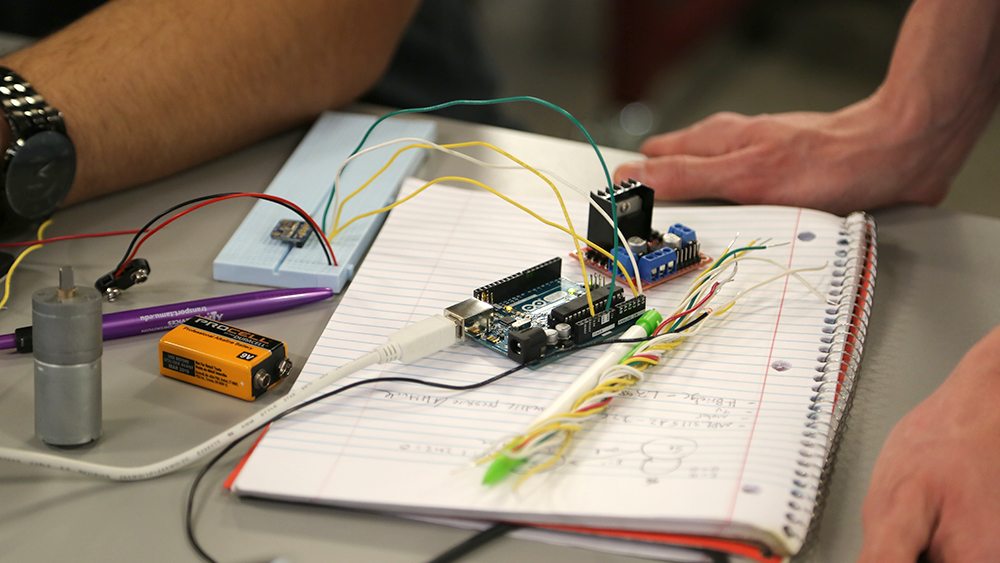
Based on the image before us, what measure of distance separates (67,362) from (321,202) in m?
0.42

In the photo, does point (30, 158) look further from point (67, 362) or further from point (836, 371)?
point (836, 371)

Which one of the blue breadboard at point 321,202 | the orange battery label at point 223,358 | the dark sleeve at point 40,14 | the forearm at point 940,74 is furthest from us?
the dark sleeve at point 40,14

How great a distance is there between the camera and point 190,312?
0.76m

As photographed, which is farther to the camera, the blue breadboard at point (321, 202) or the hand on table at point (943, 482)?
the blue breadboard at point (321, 202)

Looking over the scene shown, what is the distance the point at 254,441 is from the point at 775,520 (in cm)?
39

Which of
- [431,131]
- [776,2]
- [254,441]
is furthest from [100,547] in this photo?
[776,2]

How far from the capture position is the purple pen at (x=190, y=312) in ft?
2.37

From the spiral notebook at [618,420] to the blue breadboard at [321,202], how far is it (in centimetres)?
4

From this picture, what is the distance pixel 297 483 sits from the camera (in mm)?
569

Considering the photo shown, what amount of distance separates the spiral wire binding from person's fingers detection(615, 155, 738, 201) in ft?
0.53

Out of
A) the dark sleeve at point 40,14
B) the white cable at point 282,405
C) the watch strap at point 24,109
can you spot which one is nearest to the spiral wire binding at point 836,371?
the white cable at point 282,405

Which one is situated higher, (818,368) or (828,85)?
(818,368)

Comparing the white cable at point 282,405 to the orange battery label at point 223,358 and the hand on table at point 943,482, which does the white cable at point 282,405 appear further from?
the hand on table at point 943,482

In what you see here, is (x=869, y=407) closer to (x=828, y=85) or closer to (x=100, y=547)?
(x=100, y=547)
